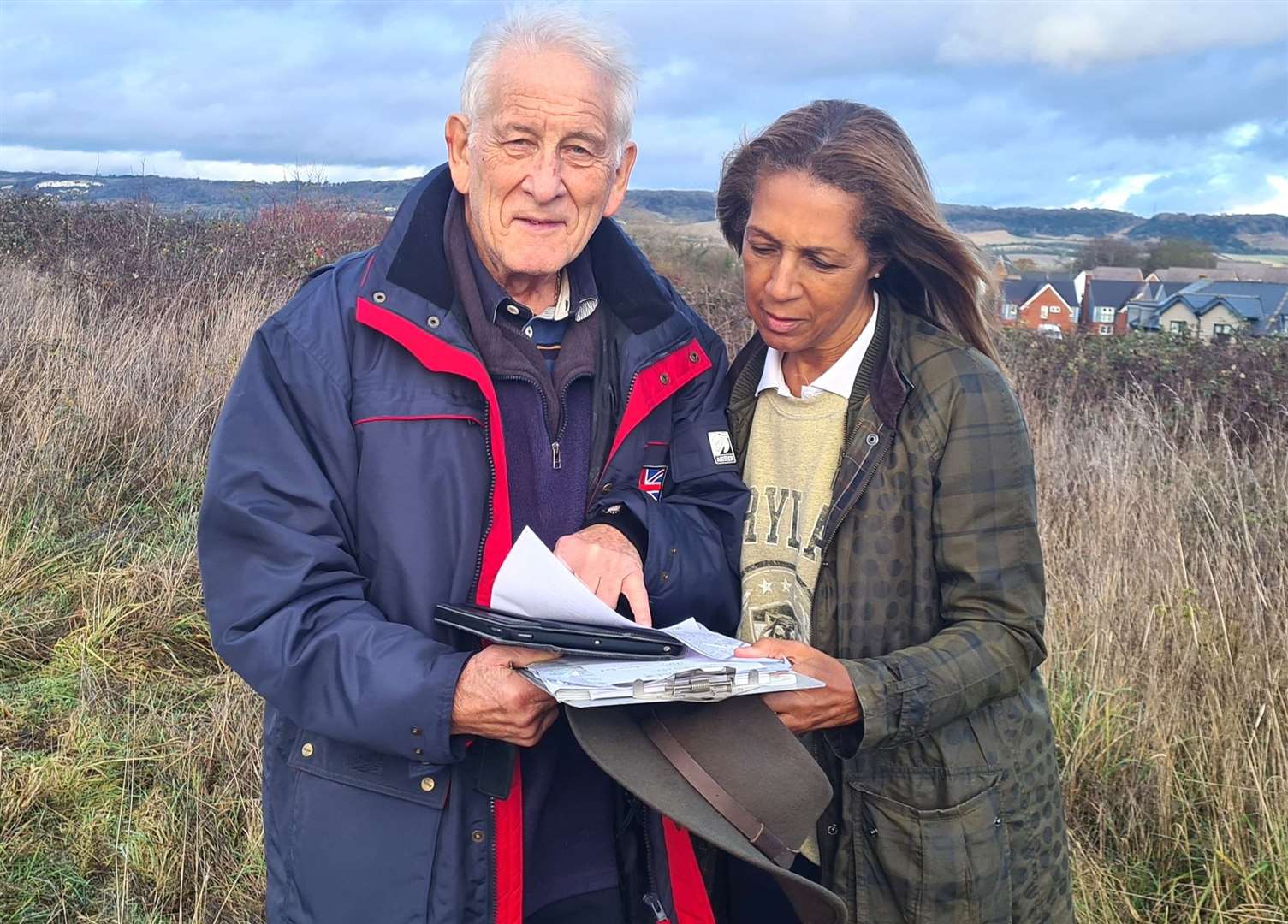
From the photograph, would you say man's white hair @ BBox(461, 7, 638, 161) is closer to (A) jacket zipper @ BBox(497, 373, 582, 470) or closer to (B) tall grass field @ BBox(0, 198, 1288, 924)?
(A) jacket zipper @ BBox(497, 373, 582, 470)

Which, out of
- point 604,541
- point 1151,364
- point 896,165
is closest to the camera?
point 604,541

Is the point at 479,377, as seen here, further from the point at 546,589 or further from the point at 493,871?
the point at 493,871

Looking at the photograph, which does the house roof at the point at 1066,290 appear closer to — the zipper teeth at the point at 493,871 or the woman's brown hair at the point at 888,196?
the woman's brown hair at the point at 888,196

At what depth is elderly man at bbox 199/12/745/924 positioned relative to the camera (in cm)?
186

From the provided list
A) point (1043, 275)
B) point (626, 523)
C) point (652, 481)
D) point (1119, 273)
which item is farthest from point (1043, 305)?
point (626, 523)

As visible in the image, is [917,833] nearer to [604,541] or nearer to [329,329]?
[604,541]

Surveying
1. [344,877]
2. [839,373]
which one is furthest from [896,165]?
[344,877]

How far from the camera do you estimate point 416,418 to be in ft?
6.50

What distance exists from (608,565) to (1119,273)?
36.7 metres

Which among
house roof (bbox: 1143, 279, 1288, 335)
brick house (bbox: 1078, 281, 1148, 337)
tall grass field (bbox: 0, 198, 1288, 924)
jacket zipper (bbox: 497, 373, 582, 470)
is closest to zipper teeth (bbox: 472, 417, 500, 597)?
jacket zipper (bbox: 497, 373, 582, 470)

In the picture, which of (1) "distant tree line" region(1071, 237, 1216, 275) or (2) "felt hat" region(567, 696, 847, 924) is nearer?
(2) "felt hat" region(567, 696, 847, 924)

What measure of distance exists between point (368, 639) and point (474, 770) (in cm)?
32

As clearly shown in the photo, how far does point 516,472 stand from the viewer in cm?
215

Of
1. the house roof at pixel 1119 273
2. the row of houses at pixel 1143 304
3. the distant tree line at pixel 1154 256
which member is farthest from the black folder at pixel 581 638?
the distant tree line at pixel 1154 256
